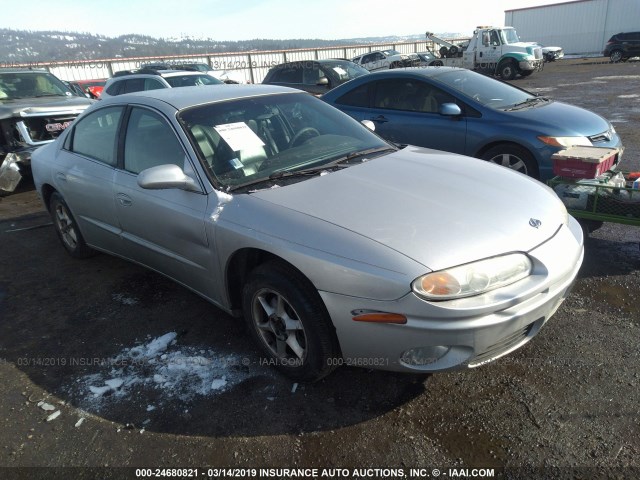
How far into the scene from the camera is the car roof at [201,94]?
130 inches

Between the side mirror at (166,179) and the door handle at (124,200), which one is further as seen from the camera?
the door handle at (124,200)

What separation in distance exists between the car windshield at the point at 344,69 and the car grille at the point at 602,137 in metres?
7.86

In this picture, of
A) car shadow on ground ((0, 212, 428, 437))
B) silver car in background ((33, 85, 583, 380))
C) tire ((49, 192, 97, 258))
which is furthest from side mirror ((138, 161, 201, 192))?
tire ((49, 192, 97, 258))

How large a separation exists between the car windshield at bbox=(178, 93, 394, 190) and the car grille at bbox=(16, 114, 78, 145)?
5.36 meters

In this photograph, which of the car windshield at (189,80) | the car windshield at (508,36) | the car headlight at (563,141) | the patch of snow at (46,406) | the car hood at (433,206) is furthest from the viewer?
the car windshield at (508,36)

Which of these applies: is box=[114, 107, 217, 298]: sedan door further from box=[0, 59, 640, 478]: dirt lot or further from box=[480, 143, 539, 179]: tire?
box=[480, 143, 539, 179]: tire

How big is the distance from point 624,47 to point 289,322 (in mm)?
30995

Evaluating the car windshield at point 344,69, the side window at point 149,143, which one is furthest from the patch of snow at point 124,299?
the car windshield at point 344,69

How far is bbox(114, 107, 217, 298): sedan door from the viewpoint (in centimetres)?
294

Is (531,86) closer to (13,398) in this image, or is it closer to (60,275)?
(60,275)

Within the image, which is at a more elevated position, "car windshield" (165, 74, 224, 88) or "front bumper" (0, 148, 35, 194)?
"car windshield" (165, 74, 224, 88)

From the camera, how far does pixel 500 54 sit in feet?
71.3

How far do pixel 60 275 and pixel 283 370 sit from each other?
277 centimetres

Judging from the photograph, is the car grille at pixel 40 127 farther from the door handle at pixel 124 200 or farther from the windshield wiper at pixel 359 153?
the windshield wiper at pixel 359 153
